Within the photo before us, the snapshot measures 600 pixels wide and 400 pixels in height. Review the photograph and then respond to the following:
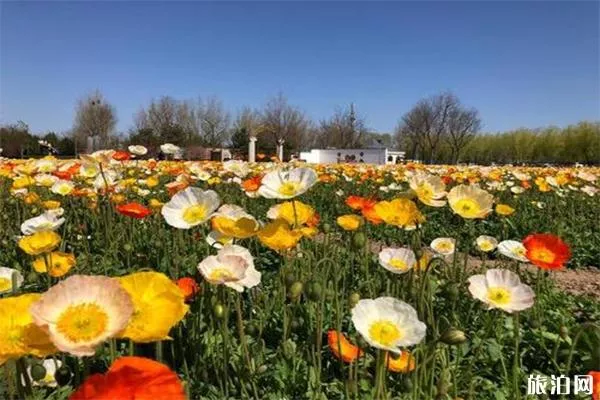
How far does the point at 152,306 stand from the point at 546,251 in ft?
4.07

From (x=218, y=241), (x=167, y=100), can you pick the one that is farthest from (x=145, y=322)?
(x=167, y=100)

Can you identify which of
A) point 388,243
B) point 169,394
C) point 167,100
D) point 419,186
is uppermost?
point 167,100

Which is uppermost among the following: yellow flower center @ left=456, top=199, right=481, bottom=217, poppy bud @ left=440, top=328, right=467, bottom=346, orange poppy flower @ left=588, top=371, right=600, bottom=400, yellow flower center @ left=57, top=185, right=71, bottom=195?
yellow flower center @ left=456, top=199, right=481, bottom=217

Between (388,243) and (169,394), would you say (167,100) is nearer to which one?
(388,243)

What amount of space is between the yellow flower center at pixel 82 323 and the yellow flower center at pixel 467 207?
1238mm

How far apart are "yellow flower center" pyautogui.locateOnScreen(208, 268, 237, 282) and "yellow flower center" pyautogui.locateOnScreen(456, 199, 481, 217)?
2.67ft

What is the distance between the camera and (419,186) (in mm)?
1768

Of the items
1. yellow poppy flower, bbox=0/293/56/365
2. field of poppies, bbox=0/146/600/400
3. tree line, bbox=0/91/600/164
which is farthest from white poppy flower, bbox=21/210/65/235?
tree line, bbox=0/91/600/164

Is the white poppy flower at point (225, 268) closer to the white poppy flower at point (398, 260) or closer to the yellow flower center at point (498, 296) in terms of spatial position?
the white poppy flower at point (398, 260)

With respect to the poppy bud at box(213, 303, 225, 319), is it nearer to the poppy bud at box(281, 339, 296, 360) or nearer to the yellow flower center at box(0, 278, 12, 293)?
the poppy bud at box(281, 339, 296, 360)

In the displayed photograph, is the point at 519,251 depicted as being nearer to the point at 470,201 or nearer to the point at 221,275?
the point at 470,201

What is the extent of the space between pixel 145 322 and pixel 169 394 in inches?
7.9

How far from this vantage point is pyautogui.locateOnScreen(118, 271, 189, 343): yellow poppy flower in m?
0.77

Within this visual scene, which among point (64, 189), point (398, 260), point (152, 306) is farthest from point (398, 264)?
point (64, 189)
